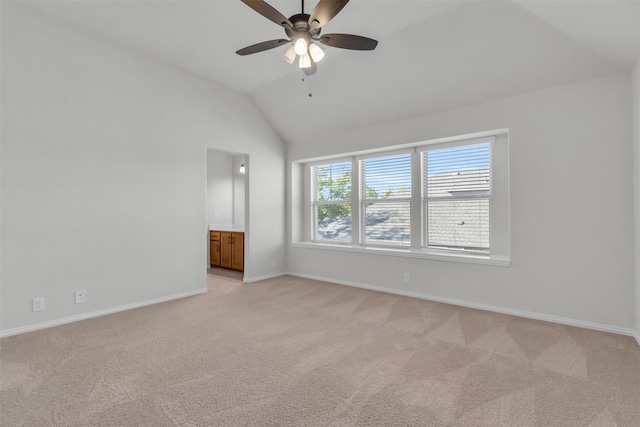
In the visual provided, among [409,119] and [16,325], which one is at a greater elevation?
[409,119]

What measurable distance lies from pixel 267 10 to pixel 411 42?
1.78m

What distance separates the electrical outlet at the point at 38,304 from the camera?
2.98 m

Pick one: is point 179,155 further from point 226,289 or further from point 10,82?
point 226,289

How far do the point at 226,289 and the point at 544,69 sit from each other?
15.5ft

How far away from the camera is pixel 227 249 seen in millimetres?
6066

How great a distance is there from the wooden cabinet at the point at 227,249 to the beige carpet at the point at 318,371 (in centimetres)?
233

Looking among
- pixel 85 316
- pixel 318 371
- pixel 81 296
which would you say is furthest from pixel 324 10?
pixel 85 316

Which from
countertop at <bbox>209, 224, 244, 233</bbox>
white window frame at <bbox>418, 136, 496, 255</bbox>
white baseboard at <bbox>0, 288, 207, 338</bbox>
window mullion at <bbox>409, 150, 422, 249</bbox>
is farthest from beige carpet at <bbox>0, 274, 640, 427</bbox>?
countertop at <bbox>209, 224, 244, 233</bbox>

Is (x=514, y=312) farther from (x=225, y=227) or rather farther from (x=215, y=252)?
(x=225, y=227)

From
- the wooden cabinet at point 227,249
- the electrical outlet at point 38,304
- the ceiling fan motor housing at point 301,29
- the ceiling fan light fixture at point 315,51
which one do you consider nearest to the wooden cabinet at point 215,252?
the wooden cabinet at point 227,249

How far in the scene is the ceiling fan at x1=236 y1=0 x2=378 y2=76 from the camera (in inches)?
80.8

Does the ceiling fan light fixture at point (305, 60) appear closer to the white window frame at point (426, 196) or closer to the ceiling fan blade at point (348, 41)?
the ceiling fan blade at point (348, 41)

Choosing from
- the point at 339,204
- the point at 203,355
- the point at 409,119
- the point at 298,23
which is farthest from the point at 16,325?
the point at 409,119

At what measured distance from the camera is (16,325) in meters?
2.88
